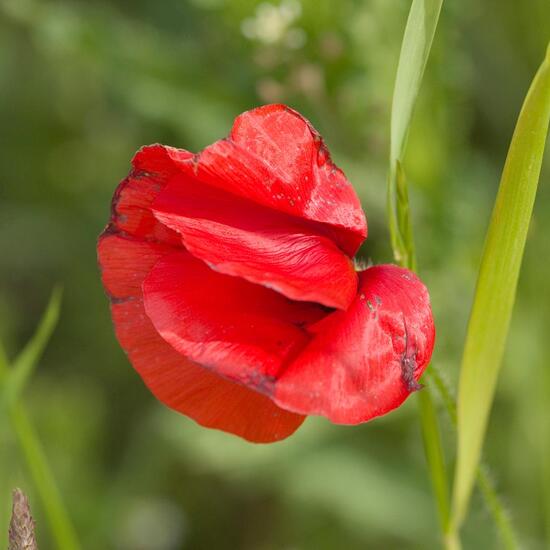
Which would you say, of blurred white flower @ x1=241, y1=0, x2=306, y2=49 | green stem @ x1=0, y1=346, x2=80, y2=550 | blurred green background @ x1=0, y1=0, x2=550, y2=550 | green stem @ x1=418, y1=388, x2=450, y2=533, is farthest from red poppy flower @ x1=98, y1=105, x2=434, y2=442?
blurred white flower @ x1=241, y1=0, x2=306, y2=49

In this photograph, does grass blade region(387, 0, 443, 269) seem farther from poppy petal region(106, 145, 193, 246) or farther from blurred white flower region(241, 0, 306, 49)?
blurred white flower region(241, 0, 306, 49)

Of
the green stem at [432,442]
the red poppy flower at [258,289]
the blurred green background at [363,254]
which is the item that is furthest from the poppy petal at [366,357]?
the blurred green background at [363,254]

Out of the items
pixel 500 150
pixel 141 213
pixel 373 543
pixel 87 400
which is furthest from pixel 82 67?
pixel 141 213

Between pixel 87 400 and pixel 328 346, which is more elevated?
pixel 328 346

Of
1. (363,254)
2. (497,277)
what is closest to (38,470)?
(497,277)

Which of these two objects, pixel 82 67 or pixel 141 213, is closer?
pixel 141 213

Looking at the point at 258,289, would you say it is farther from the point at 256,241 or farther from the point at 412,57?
the point at 412,57

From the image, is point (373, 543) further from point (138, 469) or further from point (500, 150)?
point (500, 150)

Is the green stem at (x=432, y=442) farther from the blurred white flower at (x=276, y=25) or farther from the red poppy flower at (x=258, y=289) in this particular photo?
the blurred white flower at (x=276, y=25)
